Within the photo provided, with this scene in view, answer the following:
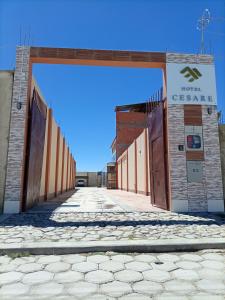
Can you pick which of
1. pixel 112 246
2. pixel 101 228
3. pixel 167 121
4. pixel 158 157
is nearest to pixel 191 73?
pixel 167 121

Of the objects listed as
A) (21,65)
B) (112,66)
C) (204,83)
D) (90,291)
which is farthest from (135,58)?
(90,291)

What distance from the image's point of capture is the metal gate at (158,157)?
932cm

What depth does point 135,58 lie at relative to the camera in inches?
364

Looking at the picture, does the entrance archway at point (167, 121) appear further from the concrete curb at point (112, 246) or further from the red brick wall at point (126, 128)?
the red brick wall at point (126, 128)

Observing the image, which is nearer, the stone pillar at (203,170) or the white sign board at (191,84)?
the stone pillar at (203,170)

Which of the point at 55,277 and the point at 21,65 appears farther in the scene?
the point at 21,65

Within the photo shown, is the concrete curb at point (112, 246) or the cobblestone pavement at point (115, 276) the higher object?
the concrete curb at point (112, 246)

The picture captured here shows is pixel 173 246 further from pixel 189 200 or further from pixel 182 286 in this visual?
pixel 189 200

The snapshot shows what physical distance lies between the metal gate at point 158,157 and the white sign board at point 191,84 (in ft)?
2.33

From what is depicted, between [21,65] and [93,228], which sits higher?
[21,65]

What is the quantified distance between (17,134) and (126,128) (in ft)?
84.8

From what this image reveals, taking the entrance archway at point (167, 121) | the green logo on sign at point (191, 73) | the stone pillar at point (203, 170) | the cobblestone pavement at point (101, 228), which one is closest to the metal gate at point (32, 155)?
the entrance archway at point (167, 121)

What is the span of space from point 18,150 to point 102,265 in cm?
555

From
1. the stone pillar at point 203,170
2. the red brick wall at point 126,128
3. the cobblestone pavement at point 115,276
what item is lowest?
the cobblestone pavement at point 115,276
